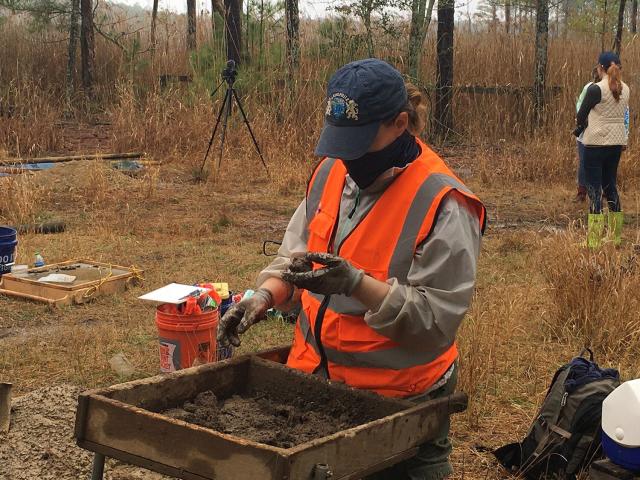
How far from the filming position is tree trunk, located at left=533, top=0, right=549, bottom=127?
50.0 feet

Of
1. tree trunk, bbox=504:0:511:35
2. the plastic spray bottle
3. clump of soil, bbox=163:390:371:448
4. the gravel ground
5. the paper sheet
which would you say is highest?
tree trunk, bbox=504:0:511:35

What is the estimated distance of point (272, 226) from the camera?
10.1 m

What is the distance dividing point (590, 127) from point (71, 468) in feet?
24.1

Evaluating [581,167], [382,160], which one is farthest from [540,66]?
[382,160]

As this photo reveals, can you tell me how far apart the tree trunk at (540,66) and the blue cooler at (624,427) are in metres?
12.2

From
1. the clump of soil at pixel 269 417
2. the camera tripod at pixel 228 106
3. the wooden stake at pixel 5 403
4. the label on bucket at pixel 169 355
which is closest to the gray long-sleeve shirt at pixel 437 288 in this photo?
the clump of soil at pixel 269 417

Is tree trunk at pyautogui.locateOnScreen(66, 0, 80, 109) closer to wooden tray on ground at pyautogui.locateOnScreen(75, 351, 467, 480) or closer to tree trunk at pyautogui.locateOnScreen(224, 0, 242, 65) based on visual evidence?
tree trunk at pyautogui.locateOnScreen(224, 0, 242, 65)

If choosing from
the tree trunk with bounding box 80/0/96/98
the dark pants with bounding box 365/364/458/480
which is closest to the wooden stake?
the dark pants with bounding box 365/364/458/480

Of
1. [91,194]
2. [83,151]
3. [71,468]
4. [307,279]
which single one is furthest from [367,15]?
[307,279]

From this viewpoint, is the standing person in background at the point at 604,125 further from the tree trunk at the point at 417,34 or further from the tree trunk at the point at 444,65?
the tree trunk at the point at 444,65

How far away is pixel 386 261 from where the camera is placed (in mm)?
2791

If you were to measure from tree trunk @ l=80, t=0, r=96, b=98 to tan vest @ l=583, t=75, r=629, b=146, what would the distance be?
36.2 feet

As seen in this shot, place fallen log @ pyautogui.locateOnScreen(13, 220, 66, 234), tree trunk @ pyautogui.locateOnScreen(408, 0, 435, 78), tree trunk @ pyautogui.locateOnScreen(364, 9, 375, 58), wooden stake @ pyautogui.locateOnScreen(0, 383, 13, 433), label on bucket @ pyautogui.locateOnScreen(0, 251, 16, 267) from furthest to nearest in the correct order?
tree trunk @ pyautogui.locateOnScreen(364, 9, 375, 58), tree trunk @ pyautogui.locateOnScreen(408, 0, 435, 78), fallen log @ pyautogui.locateOnScreen(13, 220, 66, 234), label on bucket @ pyautogui.locateOnScreen(0, 251, 16, 267), wooden stake @ pyautogui.locateOnScreen(0, 383, 13, 433)

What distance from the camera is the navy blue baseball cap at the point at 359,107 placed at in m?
2.76
